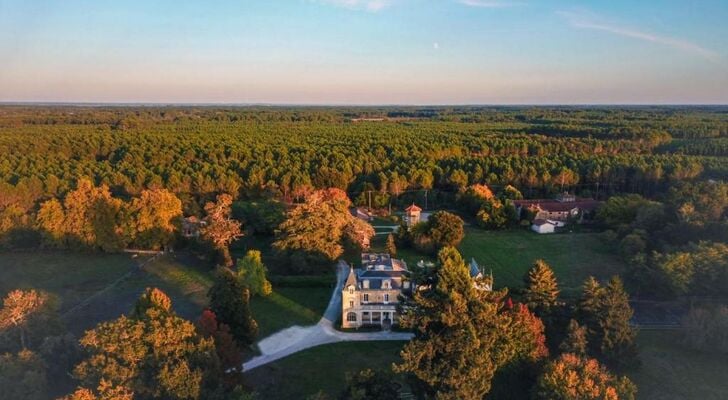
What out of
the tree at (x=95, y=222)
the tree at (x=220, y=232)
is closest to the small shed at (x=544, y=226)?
the tree at (x=220, y=232)

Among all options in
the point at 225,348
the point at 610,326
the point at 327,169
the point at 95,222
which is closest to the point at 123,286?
the point at 95,222

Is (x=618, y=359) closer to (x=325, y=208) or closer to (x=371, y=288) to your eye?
(x=371, y=288)

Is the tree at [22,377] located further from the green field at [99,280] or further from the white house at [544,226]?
the white house at [544,226]

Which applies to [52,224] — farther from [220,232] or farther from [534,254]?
[534,254]

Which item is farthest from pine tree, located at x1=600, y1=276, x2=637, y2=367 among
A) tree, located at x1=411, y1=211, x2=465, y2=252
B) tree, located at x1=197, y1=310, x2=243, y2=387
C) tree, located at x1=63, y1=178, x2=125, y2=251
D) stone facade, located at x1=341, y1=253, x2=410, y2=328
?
tree, located at x1=63, y1=178, x2=125, y2=251

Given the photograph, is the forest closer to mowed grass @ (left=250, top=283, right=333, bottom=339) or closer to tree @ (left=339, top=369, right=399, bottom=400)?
tree @ (left=339, top=369, right=399, bottom=400)

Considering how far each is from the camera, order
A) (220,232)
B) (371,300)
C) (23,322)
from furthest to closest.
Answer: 1. (220,232)
2. (371,300)
3. (23,322)
